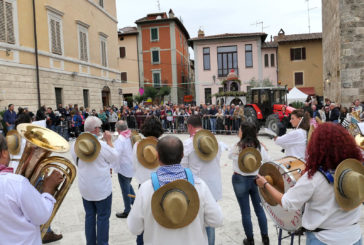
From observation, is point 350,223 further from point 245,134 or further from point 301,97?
point 301,97

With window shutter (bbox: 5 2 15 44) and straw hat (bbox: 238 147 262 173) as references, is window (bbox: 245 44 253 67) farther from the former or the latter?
straw hat (bbox: 238 147 262 173)

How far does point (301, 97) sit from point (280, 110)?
32.9 ft

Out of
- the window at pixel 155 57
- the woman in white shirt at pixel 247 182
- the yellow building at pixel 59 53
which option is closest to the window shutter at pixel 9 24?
the yellow building at pixel 59 53

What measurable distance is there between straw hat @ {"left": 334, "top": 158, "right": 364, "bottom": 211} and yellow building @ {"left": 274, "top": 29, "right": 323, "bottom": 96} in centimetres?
3380

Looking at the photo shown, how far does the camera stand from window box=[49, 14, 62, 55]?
17100 millimetres

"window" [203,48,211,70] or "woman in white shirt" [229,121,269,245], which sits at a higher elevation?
"window" [203,48,211,70]

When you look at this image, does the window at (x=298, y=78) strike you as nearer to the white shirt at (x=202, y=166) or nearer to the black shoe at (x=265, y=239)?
the black shoe at (x=265, y=239)

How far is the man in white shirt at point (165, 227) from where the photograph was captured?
210 centimetres

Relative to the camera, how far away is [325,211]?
2133 mm

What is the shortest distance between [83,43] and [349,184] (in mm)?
20797

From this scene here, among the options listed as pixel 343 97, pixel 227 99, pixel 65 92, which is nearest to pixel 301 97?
pixel 227 99

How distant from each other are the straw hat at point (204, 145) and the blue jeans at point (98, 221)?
1.31 meters

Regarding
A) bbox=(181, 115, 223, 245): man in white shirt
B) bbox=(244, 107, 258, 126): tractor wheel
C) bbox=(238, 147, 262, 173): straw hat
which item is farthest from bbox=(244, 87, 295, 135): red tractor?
bbox=(181, 115, 223, 245): man in white shirt

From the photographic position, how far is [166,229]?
2.10 m
